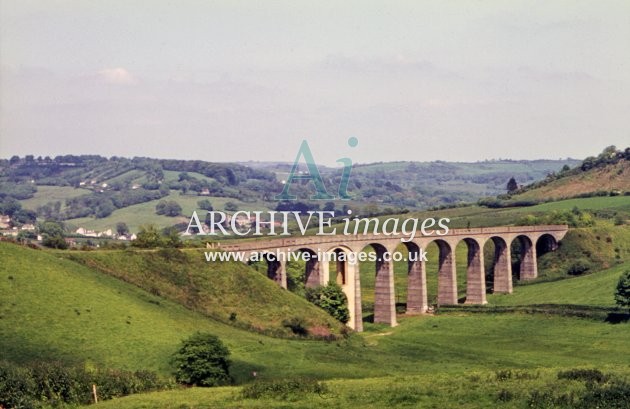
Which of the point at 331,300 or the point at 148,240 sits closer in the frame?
the point at 148,240

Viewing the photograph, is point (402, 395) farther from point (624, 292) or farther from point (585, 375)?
point (624, 292)

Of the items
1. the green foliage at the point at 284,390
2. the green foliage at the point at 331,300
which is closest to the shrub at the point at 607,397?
the green foliage at the point at 284,390

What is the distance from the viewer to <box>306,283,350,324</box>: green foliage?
341ft

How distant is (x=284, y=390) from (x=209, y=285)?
38.9 meters

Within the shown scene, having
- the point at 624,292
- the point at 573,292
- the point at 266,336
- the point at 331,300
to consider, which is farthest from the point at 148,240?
the point at 573,292

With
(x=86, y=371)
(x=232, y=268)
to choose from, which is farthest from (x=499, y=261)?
(x=86, y=371)

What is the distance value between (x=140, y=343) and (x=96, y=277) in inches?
616

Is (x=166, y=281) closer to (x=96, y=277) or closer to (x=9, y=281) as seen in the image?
(x=96, y=277)

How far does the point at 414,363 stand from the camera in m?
→ 82.1

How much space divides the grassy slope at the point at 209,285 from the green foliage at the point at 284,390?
31657mm

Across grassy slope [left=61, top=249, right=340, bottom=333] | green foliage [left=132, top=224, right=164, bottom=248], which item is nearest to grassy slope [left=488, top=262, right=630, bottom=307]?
grassy slope [left=61, top=249, right=340, bottom=333]

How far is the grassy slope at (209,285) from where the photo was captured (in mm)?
89438

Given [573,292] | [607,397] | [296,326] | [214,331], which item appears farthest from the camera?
[573,292]

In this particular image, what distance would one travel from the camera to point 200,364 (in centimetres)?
6594
